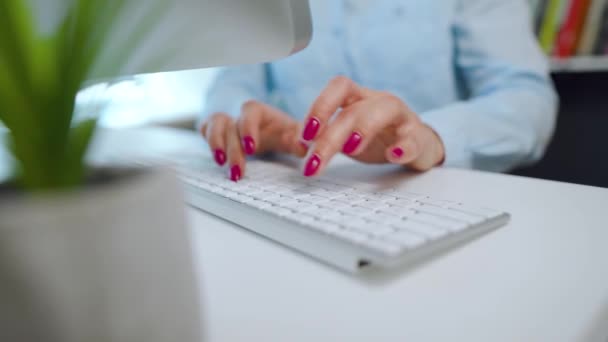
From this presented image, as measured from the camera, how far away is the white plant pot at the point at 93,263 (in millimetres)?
131

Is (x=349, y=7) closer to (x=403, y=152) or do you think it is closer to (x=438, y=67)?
(x=438, y=67)

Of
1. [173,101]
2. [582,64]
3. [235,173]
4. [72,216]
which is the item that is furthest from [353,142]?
[173,101]

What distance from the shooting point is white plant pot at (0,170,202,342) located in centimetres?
13

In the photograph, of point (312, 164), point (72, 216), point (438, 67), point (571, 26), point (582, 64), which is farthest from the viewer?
point (571, 26)

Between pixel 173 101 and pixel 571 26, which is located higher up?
pixel 571 26

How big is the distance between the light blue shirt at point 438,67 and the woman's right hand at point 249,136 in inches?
9.2

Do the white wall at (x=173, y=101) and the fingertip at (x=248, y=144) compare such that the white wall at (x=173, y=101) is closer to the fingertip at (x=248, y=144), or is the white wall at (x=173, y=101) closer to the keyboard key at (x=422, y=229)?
the fingertip at (x=248, y=144)

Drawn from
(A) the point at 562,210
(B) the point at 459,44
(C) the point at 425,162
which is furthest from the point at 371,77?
(A) the point at 562,210

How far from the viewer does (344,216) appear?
32 cm

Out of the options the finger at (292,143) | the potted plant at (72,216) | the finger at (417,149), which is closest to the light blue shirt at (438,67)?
→ the finger at (417,149)

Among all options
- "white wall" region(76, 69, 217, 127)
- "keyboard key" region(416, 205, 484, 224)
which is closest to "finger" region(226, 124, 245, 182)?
"keyboard key" region(416, 205, 484, 224)

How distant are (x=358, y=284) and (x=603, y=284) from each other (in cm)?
14

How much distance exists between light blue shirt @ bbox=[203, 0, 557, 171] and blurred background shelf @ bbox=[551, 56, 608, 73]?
25 centimetres

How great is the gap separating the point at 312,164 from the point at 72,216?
305mm
